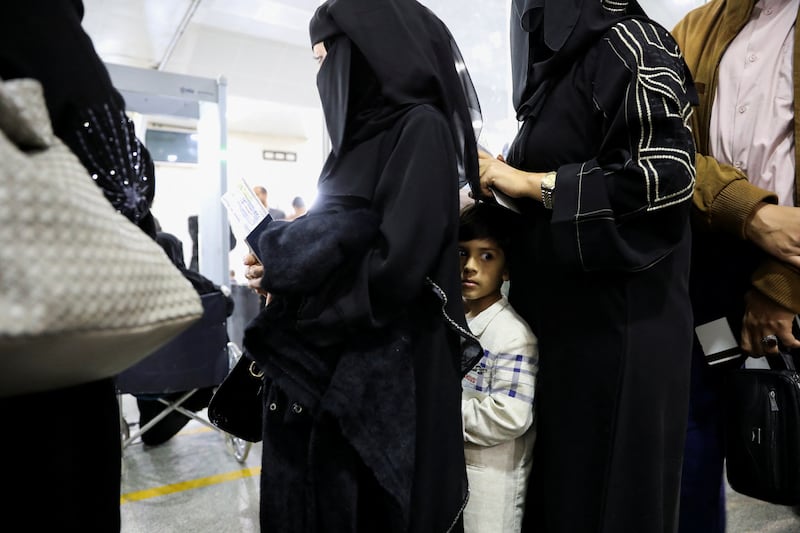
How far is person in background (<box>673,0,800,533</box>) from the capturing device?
1166 millimetres

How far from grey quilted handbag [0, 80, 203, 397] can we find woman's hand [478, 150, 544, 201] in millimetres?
793

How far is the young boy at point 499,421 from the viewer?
1170mm

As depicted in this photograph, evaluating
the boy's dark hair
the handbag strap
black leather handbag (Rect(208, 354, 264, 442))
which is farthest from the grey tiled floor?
the boy's dark hair

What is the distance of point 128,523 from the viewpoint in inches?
82.0

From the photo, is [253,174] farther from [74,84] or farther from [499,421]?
[74,84]

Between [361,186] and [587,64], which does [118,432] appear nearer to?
[361,186]

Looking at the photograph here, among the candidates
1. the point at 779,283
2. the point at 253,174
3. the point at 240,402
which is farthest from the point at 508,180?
the point at 253,174

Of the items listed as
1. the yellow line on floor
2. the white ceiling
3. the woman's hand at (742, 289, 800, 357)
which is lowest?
the yellow line on floor

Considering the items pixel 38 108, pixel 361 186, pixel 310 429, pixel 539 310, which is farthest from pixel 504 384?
pixel 38 108

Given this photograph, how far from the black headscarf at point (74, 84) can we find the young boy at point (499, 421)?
33.3 inches

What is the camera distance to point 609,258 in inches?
39.0

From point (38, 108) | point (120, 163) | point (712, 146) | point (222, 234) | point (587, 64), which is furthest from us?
point (222, 234)

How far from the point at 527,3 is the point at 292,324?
35.0 inches

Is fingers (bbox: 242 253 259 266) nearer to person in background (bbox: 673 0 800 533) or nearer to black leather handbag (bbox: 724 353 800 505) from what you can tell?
person in background (bbox: 673 0 800 533)
